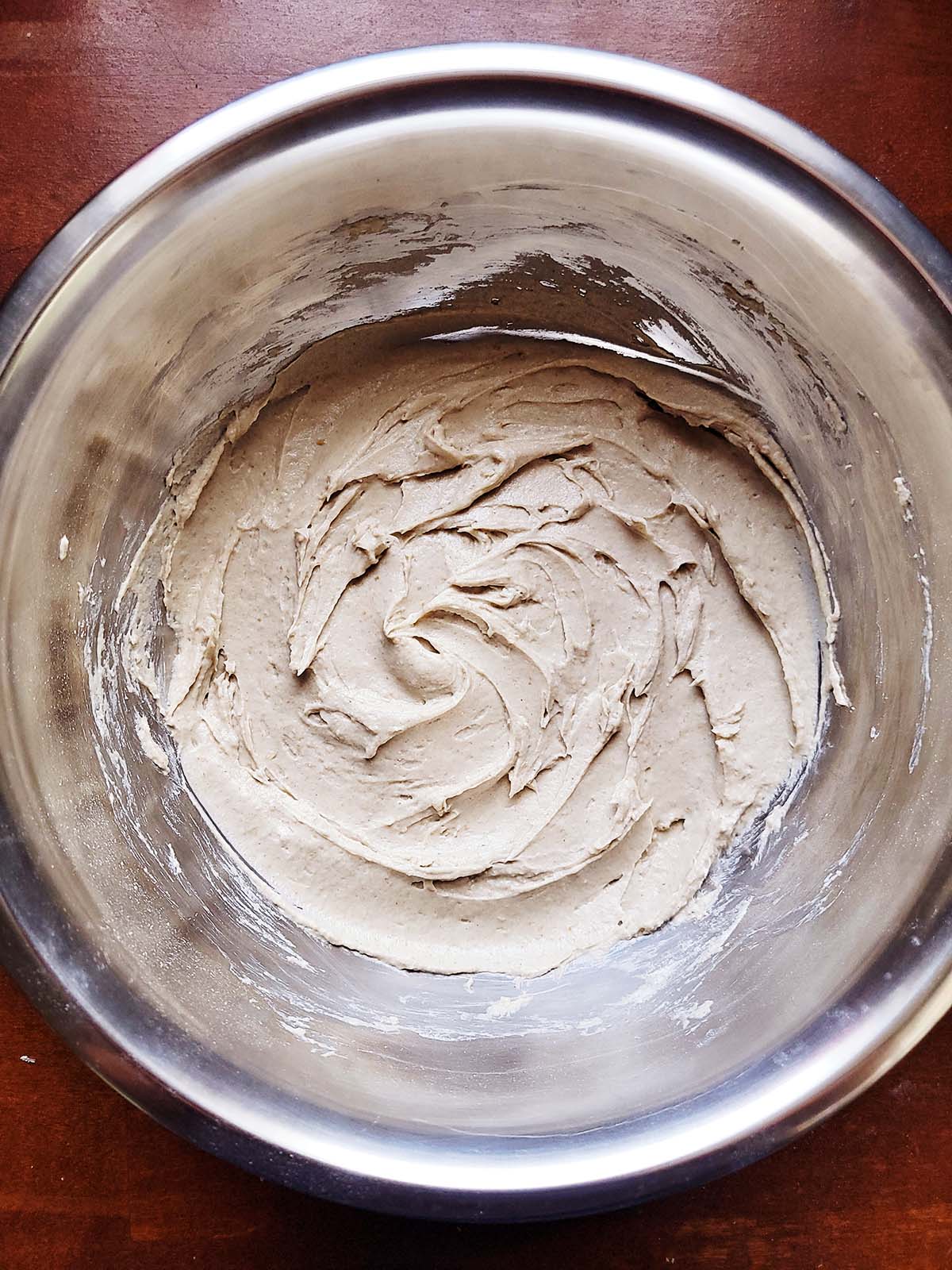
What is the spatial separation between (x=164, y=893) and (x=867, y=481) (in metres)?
1.38

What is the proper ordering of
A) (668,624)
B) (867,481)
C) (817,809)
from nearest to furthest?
(867,481) < (817,809) < (668,624)

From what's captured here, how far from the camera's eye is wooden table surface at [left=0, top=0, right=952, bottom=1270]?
164 centimetres

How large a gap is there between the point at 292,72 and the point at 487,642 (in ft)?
3.74

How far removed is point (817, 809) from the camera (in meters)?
1.60

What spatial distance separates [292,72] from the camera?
1.67m

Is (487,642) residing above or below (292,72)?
below

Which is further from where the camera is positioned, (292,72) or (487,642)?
(487,642)

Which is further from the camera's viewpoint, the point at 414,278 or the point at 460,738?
the point at 460,738

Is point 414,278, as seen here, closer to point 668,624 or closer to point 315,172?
point 315,172

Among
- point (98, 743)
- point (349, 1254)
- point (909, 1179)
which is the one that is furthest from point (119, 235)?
point (909, 1179)

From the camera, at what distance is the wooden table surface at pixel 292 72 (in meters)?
1.64

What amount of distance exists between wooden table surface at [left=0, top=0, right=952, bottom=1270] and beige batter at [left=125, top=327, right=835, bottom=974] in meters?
0.52

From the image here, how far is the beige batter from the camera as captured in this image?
67.2 inches

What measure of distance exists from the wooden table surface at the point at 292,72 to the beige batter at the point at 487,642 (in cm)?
52
